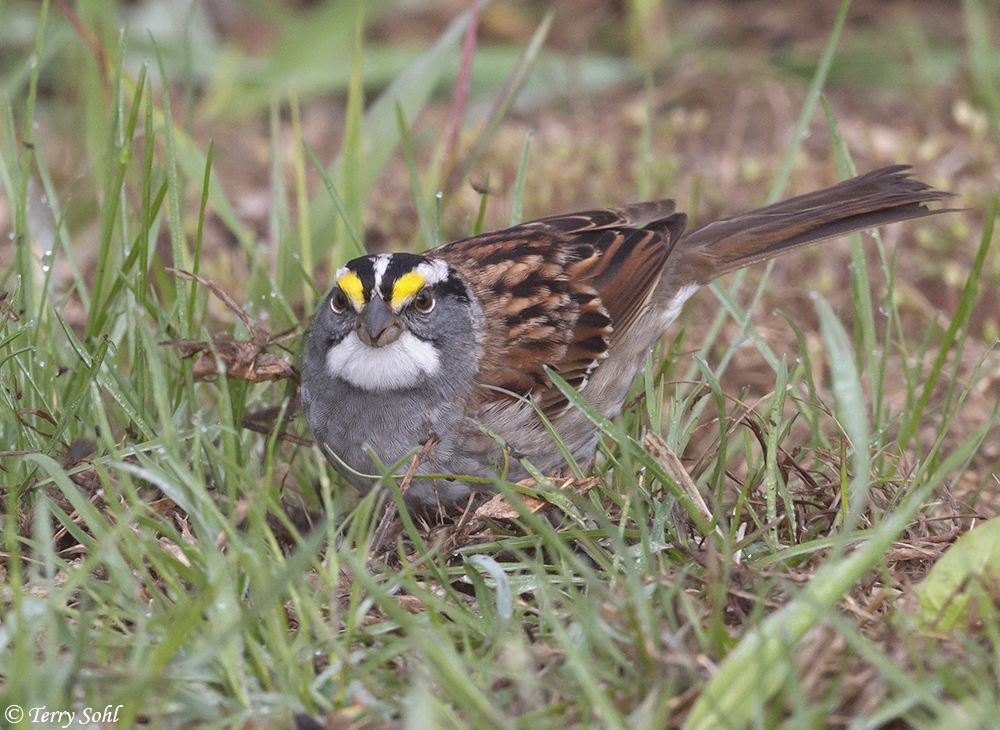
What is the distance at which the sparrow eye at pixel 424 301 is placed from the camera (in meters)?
3.28

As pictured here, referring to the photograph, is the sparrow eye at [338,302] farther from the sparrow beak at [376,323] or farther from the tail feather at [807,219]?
the tail feather at [807,219]

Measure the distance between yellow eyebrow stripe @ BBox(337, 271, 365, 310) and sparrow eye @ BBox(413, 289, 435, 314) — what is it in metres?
0.17

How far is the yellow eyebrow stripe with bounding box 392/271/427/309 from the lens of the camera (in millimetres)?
3176

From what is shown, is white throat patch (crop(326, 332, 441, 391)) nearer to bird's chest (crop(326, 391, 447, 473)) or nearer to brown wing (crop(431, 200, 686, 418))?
bird's chest (crop(326, 391, 447, 473))

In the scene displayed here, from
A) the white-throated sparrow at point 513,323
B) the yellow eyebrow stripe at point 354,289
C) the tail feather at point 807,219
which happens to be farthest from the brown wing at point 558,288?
the yellow eyebrow stripe at point 354,289

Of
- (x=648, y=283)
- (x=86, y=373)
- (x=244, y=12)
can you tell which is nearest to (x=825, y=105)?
(x=648, y=283)

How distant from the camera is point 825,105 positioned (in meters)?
3.41

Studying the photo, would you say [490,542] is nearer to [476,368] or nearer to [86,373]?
[476,368]

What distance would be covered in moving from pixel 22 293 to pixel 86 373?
1.44 ft

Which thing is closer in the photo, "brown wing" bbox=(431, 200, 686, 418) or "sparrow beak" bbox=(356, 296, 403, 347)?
"sparrow beak" bbox=(356, 296, 403, 347)

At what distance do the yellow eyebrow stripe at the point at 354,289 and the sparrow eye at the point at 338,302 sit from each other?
0.04 meters

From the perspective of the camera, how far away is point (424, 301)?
3320 mm

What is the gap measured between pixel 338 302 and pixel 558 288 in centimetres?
88

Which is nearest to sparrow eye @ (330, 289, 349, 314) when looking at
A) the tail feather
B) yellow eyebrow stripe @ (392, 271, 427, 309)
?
yellow eyebrow stripe @ (392, 271, 427, 309)
